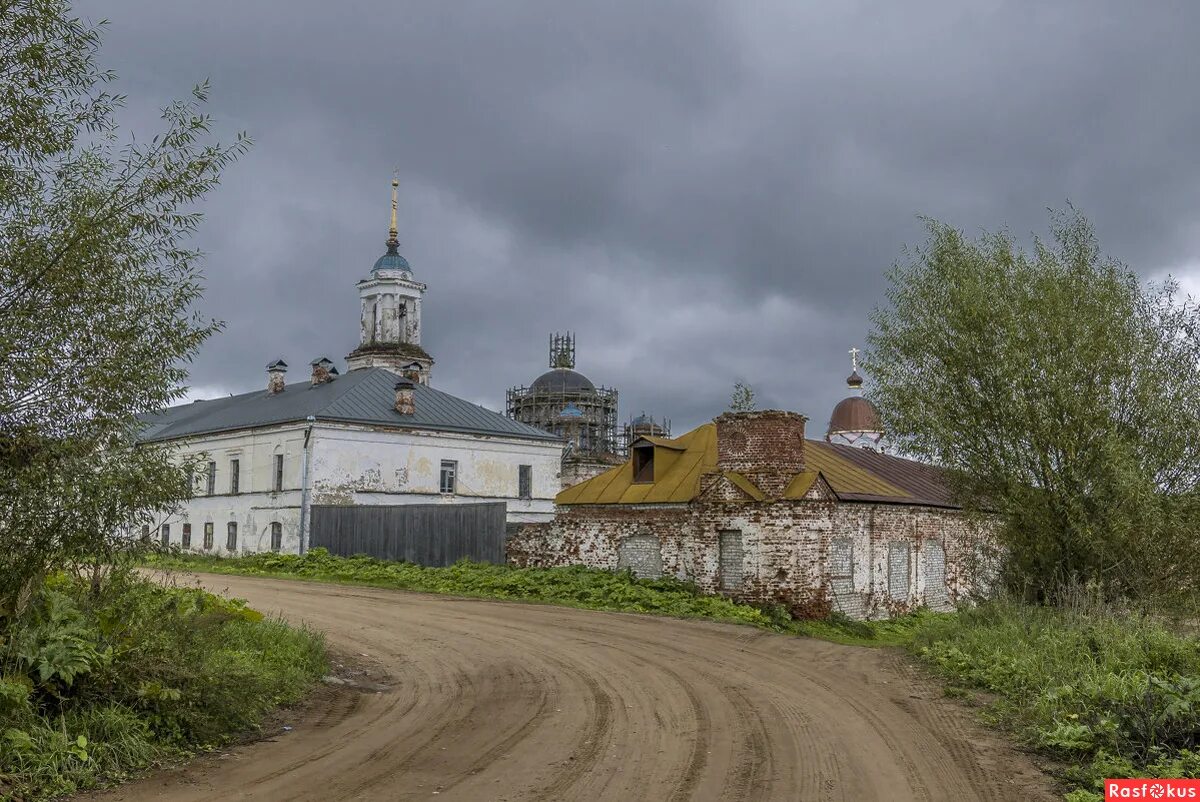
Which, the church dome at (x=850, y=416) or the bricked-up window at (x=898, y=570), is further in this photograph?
the church dome at (x=850, y=416)

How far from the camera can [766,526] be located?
69.9 ft

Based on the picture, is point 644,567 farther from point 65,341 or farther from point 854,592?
point 65,341

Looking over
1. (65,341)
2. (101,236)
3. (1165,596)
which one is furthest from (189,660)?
(1165,596)

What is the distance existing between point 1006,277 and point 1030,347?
156 centimetres

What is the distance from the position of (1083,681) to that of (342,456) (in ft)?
96.4

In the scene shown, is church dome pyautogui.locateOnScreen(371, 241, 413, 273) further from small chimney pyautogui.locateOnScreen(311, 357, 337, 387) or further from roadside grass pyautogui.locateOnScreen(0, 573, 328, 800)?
roadside grass pyautogui.locateOnScreen(0, 573, 328, 800)

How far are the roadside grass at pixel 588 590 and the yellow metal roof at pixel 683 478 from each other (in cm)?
188

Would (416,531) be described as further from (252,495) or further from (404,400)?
(252,495)

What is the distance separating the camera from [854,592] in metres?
22.6

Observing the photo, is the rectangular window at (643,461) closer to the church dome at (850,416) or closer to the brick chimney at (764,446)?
the brick chimney at (764,446)

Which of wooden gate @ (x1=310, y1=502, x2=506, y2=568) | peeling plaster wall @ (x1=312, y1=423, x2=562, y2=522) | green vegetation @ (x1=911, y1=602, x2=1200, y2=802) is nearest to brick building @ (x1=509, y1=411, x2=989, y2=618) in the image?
wooden gate @ (x1=310, y1=502, x2=506, y2=568)

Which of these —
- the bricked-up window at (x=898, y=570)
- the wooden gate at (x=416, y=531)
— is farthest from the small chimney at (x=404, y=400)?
the bricked-up window at (x=898, y=570)

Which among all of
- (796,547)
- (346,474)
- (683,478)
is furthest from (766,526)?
(346,474)

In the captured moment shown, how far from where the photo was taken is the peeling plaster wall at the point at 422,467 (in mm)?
35969
